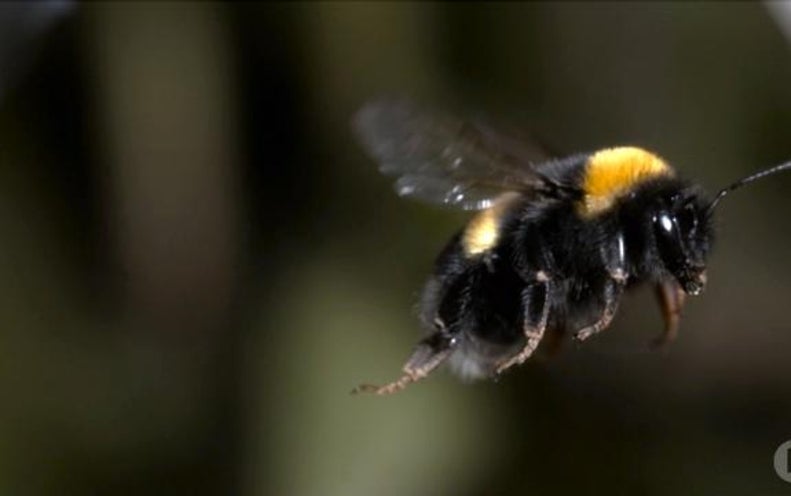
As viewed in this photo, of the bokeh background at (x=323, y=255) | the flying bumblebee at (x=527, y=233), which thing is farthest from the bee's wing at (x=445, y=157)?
the bokeh background at (x=323, y=255)

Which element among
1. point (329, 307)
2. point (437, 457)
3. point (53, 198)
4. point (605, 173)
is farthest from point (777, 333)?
point (53, 198)

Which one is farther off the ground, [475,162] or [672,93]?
[672,93]

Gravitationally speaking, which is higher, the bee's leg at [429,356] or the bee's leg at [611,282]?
the bee's leg at [429,356]

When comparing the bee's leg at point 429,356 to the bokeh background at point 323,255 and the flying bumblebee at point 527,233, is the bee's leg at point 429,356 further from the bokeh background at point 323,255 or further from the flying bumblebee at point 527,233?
the bokeh background at point 323,255

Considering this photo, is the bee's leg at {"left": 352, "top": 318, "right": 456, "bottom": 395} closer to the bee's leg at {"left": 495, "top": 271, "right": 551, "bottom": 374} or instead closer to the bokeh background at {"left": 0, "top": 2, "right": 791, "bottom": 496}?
the bee's leg at {"left": 495, "top": 271, "right": 551, "bottom": 374}

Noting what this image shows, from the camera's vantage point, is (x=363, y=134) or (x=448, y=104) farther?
(x=448, y=104)

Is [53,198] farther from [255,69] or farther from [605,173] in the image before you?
Result: [605,173]

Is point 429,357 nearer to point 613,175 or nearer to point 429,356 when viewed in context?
point 429,356
